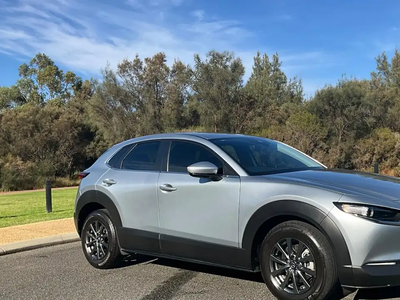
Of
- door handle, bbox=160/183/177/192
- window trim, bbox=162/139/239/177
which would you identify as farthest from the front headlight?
door handle, bbox=160/183/177/192

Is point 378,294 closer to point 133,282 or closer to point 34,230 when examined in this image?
point 133,282

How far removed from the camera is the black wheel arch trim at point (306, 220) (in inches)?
146

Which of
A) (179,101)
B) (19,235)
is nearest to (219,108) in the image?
(179,101)

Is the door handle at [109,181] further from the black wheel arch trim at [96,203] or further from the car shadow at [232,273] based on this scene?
the car shadow at [232,273]

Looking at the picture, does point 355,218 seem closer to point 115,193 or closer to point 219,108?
point 115,193

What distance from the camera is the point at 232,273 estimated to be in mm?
5328

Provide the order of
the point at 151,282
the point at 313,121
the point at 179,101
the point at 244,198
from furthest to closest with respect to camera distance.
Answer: the point at 179,101 → the point at 313,121 → the point at 151,282 → the point at 244,198

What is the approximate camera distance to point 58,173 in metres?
40.8

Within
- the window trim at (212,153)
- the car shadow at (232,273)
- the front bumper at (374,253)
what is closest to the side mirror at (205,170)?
the window trim at (212,153)

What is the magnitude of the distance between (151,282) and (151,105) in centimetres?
3567

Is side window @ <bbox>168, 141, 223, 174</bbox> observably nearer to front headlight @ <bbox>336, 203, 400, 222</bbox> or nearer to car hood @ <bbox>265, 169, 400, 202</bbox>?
car hood @ <bbox>265, 169, 400, 202</bbox>

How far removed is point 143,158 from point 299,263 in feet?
8.17

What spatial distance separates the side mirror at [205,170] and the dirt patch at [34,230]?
4701mm

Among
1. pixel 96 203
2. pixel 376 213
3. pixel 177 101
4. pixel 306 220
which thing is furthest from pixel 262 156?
pixel 177 101
